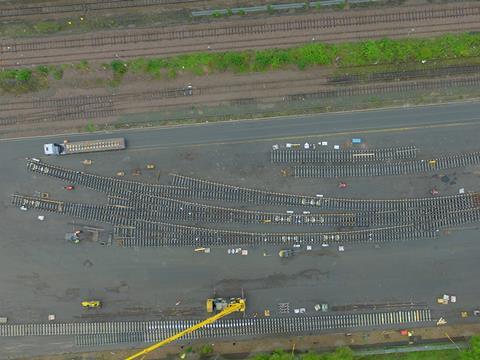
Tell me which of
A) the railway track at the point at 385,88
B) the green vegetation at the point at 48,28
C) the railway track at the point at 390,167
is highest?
the green vegetation at the point at 48,28

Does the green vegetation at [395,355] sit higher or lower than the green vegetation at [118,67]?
lower

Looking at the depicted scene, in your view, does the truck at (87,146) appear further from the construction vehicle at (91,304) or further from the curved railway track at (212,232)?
the construction vehicle at (91,304)

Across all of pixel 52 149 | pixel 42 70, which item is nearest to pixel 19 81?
pixel 42 70

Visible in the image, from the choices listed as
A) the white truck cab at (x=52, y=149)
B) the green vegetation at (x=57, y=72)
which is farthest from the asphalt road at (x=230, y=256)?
the green vegetation at (x=57, y=72)

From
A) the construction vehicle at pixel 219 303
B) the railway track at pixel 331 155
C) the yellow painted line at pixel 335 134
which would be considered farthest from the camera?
the railway track at pixel 331 155

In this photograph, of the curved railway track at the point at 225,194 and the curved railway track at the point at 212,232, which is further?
the curved railway track at the point at 225,194

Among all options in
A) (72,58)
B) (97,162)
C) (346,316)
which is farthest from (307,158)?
(72,58)
